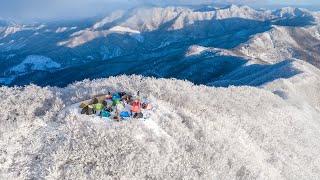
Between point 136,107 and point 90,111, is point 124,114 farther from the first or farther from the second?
point 90,111

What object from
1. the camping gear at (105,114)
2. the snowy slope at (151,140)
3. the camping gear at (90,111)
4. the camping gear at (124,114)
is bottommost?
the snowy slope at (151,140)

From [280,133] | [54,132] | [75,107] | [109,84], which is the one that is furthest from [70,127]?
[280,133]

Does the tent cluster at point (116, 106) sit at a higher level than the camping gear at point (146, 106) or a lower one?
higher

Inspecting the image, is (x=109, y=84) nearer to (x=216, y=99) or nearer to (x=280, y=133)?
(x=216, y=99)

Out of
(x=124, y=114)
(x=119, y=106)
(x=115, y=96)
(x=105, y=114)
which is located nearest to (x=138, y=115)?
(x=124, y=114)

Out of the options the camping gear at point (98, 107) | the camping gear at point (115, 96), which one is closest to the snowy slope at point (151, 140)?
the camping gear at point (98, 107)

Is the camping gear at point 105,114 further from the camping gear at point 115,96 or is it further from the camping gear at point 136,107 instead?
the camping gear at point 115,96

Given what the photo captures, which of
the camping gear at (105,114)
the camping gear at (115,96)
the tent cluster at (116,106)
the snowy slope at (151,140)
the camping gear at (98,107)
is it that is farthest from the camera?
the camping gear at (115,96)
